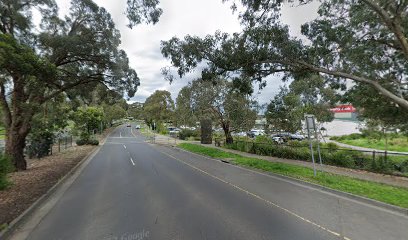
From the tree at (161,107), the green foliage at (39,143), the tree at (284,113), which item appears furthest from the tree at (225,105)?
the tree at (161,107)

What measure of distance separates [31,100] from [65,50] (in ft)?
11.6

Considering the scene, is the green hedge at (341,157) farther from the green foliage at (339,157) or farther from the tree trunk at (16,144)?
the tree trunk at (16,144)

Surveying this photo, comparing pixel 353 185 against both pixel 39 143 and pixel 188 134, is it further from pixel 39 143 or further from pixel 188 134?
pixel 188 134

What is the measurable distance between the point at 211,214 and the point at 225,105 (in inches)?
973

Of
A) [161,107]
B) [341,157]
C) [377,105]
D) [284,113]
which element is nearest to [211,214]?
[341,157]

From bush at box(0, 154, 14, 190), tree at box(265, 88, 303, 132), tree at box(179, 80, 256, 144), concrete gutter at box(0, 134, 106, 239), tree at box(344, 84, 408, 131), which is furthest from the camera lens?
tree at box(179, 80, 256, 144)

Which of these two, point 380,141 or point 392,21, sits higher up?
point 392,21

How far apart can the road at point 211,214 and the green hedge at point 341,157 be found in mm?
5799

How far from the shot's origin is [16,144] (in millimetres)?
15938

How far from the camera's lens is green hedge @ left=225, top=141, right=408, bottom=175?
1477cm

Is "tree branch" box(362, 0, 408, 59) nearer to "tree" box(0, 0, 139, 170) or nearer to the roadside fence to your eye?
the roadside fence

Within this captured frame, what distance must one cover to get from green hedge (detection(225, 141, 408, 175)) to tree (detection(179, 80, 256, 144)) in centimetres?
740

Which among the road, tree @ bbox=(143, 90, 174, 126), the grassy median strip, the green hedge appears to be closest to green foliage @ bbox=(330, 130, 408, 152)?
the green hedge

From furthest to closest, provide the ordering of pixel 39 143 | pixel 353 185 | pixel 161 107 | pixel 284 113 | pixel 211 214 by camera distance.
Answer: pixel 161 107, pixel 39 143, pixel 284 113, pixel 353 185, pixel 211 214
